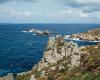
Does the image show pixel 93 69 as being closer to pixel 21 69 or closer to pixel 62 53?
pixel 62 53

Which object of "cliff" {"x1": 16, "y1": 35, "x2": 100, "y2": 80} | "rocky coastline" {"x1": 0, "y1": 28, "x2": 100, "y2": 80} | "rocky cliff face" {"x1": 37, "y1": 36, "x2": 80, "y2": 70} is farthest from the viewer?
"rocky cliff face" {"x1": 37, "y1": 36, "x2": 80, "y2": 70}

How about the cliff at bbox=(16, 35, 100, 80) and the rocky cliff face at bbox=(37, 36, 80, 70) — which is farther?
the rocky cliff face at bbox=(37, 36, 80, 70)

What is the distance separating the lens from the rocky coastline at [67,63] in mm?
34006

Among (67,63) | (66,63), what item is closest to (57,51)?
A: (66,63)

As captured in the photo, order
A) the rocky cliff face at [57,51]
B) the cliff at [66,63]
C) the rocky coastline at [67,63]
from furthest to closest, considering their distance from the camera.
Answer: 1. the rocky cliff face at [57,51]
2. the cliff at [66,63]
3. the rocky coastline at [67,63]

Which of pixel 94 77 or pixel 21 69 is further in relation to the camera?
pixel 21 69

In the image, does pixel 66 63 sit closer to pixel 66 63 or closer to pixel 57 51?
pixel 66 63

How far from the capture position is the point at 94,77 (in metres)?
29.8

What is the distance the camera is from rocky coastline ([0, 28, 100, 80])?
112ft

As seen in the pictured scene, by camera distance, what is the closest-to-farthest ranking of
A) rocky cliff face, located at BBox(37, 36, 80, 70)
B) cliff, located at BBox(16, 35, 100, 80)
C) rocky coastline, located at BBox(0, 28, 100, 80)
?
1. rocky coastline, located at BBox(0, 28, 100, 80)
2. cliff, located at BBox(16, 35, 100, 80)
3. rocky cliff face, located at BBox(37, 36, 80, 70)

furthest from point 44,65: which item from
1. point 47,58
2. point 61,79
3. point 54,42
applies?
point 61,79

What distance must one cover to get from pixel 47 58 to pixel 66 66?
19.7 meters

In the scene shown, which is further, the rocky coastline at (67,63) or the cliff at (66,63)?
the cliff at (66,63)

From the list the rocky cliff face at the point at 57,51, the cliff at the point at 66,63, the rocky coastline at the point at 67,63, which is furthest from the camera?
the rocky cliff face at the point at 57,51
